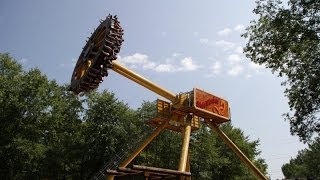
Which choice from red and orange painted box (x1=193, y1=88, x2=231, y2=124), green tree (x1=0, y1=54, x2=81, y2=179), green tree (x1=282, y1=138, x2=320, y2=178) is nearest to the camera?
red and orange painted box (x1=193, y1=88, x2=231, y2=124)

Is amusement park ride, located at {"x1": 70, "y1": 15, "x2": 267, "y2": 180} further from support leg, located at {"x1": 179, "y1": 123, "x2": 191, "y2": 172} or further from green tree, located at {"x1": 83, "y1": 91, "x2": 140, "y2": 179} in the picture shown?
Result: green tree, located at {"x1": 83, "y1": 91, "x2": 140, "y2": 179}

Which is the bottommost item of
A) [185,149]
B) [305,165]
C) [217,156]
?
[185,149]

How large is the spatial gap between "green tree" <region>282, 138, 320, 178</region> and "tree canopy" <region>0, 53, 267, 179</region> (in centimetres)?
2598

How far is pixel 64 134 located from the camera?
49125 millimetres

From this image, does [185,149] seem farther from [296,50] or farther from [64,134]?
[64,134]

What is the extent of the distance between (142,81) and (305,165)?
327ft

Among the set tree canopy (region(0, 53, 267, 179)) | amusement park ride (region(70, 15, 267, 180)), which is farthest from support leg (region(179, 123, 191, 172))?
tree canopy (region(0, 53, 267, 179))

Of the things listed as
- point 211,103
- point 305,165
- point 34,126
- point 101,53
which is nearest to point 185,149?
point 211,103

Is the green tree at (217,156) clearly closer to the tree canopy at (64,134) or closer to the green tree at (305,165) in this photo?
the tree canopy at (64,134)

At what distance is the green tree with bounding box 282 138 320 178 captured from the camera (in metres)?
91.1

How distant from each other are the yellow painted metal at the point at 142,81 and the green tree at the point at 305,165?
39.7 m

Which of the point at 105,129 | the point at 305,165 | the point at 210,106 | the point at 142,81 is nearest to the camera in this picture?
the point at 142,81

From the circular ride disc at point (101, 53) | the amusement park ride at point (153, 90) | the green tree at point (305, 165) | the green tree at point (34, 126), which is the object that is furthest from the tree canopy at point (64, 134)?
the green tree at point (305, 165)

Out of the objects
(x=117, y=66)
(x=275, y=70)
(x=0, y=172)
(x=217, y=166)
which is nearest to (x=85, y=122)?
(x=0, y=172)
